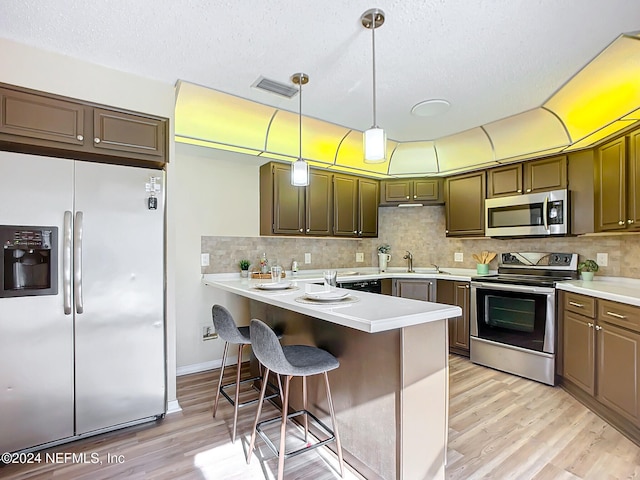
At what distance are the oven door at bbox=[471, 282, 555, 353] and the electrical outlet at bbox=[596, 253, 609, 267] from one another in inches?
26.1

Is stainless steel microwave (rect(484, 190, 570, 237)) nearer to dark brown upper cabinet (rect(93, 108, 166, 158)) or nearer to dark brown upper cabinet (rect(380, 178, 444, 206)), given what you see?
dark brown upper cabinet (rect(380, 178, 444, 206))

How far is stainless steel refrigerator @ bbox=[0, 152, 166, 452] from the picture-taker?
6.41 ft

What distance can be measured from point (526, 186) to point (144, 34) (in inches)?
142

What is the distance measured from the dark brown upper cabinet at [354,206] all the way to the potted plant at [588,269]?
7.30ft

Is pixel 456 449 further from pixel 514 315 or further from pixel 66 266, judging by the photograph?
pixel 66 266

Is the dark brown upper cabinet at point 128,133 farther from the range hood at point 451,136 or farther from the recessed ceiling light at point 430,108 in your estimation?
the recessed ceiling light at point 430,108

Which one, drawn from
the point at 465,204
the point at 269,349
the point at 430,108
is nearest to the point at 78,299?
the point at 269,349

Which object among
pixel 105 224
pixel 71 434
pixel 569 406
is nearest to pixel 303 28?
pixel 105 224

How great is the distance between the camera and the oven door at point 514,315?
303cm

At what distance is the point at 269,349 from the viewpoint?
1.68m

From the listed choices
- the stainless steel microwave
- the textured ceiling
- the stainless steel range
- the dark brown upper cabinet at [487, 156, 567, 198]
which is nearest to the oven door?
the stainless steel range

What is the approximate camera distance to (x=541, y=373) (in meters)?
3.05

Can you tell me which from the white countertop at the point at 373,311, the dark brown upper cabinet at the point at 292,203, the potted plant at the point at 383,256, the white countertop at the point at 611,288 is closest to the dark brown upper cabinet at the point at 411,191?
the potted plant at the point at 383,256

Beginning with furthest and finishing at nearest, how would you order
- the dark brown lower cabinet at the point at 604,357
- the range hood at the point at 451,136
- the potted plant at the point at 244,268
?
the potted plant at the point at 244,268 → the range hood at the point at 451,136 → the dark brown lower cabinet at the point at 604,357
